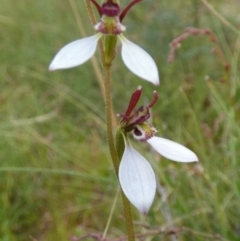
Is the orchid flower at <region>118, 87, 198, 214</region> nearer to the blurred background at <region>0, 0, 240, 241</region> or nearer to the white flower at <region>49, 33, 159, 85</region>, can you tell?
the white flower at <region>49, 33, 159, 85</region>

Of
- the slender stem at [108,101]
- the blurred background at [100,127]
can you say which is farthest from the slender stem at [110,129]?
the blurred background at [100,127]

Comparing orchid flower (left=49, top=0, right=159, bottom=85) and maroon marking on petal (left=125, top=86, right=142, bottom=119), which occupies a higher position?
orchid flower (left=49, top=0, right=159, bottom=85)

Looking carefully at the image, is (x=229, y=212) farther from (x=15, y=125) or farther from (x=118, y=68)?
(x=118, y=68)

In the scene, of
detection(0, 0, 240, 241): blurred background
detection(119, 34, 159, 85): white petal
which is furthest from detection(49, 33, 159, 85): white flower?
detection(0, 0, 240, 241): blurred background

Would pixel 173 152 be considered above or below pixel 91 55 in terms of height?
below

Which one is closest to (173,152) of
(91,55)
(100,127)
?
(91,55)

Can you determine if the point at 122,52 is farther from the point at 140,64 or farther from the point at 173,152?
the point at 173,152

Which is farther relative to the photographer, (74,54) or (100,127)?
(100,127)

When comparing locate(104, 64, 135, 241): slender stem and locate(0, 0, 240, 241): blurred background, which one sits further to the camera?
locate(0, 0, 240, 241): blurred background
